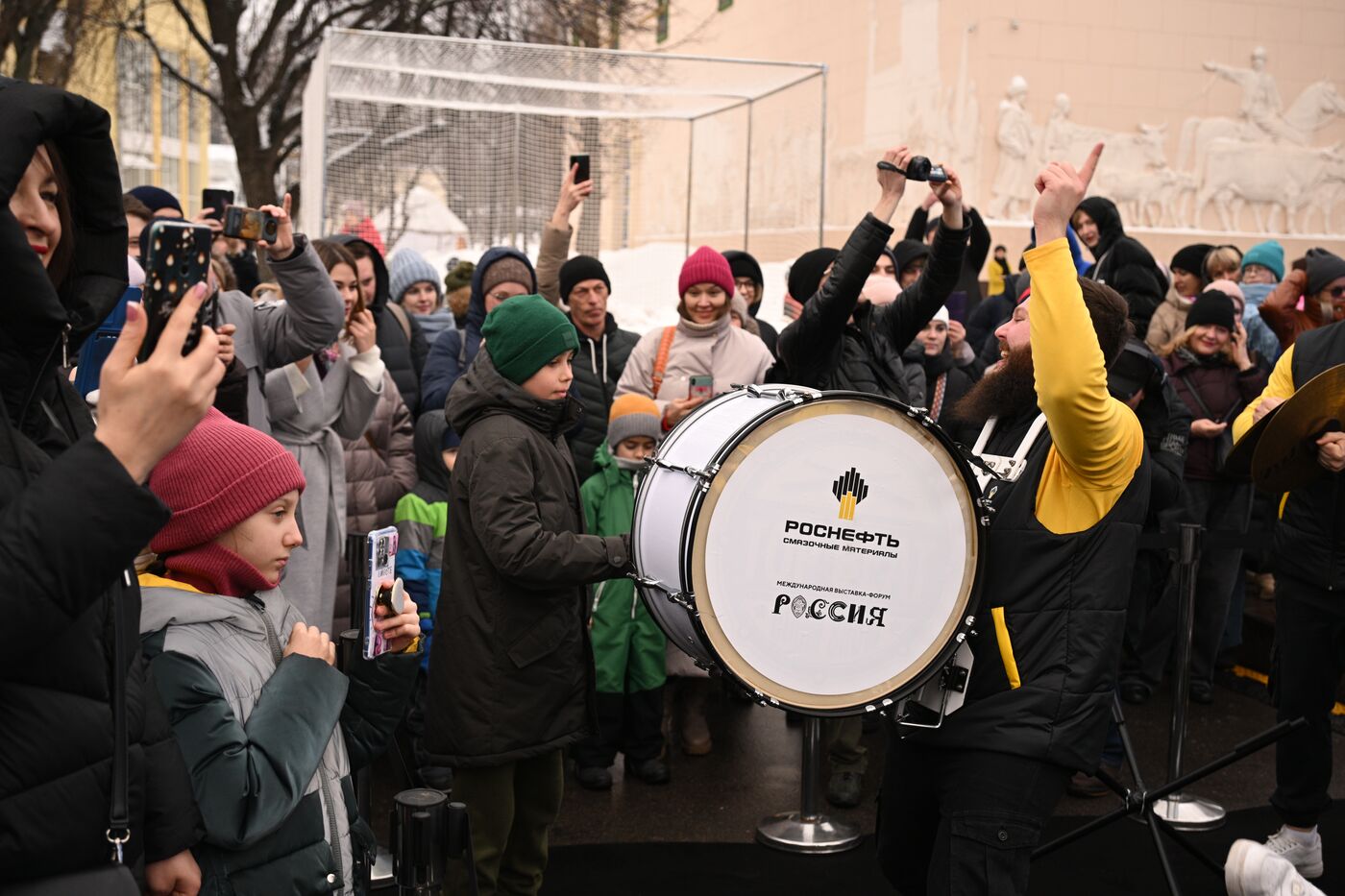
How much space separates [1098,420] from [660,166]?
12568mm

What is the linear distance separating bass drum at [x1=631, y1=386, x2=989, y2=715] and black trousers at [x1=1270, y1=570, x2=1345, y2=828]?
2.26 m

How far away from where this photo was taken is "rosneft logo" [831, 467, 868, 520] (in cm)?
310

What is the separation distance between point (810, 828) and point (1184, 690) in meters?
1.66

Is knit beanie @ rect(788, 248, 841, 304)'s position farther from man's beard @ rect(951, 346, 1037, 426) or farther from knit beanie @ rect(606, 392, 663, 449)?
man's beard @ rect(951, 346, 1037, 426)

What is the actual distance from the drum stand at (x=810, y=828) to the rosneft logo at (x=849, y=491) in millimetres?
2245

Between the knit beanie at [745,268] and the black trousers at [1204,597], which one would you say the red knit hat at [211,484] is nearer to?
the black trousers at [1204,597]

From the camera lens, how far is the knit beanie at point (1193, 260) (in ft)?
32.4

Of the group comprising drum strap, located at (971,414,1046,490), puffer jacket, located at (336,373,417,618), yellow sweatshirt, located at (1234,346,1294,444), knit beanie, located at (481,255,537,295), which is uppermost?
knit beanie, located at (481,255,537,295)

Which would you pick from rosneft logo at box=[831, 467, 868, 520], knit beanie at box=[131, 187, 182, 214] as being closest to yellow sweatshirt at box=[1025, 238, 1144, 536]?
rosneft logo at box=[831, 467, 868, 520]

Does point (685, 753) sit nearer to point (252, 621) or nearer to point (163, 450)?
point (252, 621)

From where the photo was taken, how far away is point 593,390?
6543mm

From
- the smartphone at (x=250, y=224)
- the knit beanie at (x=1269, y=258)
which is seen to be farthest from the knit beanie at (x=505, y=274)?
the knit beanie at (x=1269, y=258)

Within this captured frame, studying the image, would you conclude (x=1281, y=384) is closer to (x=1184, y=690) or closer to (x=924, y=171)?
(x=1184, y=690)

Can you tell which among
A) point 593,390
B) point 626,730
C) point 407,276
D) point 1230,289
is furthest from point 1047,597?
point 407,276
